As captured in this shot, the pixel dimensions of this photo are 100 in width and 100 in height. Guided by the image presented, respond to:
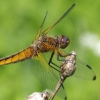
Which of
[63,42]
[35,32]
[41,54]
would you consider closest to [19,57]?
[41,54]

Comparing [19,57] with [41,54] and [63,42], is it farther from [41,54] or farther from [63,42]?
[63,42]

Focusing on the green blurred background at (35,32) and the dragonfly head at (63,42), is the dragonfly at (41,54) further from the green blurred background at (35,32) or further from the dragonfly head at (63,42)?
the green blurred background at (35,32)

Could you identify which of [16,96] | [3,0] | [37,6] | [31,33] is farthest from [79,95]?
[3,0]

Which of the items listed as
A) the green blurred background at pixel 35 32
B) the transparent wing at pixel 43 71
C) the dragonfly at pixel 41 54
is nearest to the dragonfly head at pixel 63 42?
the dragonfly at pixel 41 54

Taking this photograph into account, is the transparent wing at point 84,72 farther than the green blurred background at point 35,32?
No

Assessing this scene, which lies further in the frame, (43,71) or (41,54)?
(41,54)

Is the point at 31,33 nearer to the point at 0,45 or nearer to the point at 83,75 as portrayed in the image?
the point at 0,45

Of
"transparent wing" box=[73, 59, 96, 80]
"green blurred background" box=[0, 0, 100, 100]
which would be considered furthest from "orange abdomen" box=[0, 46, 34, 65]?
"green blurred background" box=[0, 0, 100, 100]

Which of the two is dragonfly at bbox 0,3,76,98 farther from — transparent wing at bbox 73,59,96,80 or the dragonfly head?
transparent wing at bbox 73,59,96,80
